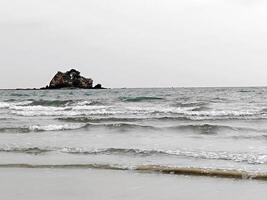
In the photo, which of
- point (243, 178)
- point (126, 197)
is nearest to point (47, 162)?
point (126, 197)

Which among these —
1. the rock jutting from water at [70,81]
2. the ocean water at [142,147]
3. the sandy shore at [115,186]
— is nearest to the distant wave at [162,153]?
the ocean water at [142,147]

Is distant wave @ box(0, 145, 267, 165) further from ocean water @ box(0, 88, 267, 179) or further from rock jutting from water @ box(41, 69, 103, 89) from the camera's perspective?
rock jutting from water @ box(41, 69, 103, 89)

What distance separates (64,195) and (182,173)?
247cm

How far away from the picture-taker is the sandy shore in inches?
253

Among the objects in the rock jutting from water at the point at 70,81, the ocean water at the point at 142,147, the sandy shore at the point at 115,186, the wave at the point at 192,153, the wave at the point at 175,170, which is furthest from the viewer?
the rock jutting from water at the point at 70,81

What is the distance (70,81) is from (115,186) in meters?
85.0

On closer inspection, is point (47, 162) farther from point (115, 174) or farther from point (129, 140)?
point (129, 140)

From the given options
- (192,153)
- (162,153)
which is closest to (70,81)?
(162,153)

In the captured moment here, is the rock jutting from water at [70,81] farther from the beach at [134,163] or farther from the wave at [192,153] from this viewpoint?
the wave at [192,153]

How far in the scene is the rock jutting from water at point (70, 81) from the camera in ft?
297

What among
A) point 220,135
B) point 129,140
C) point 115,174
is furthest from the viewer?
point 220,135

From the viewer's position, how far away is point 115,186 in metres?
7.06

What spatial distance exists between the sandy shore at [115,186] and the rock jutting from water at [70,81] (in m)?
82.7

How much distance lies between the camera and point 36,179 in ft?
24.6
